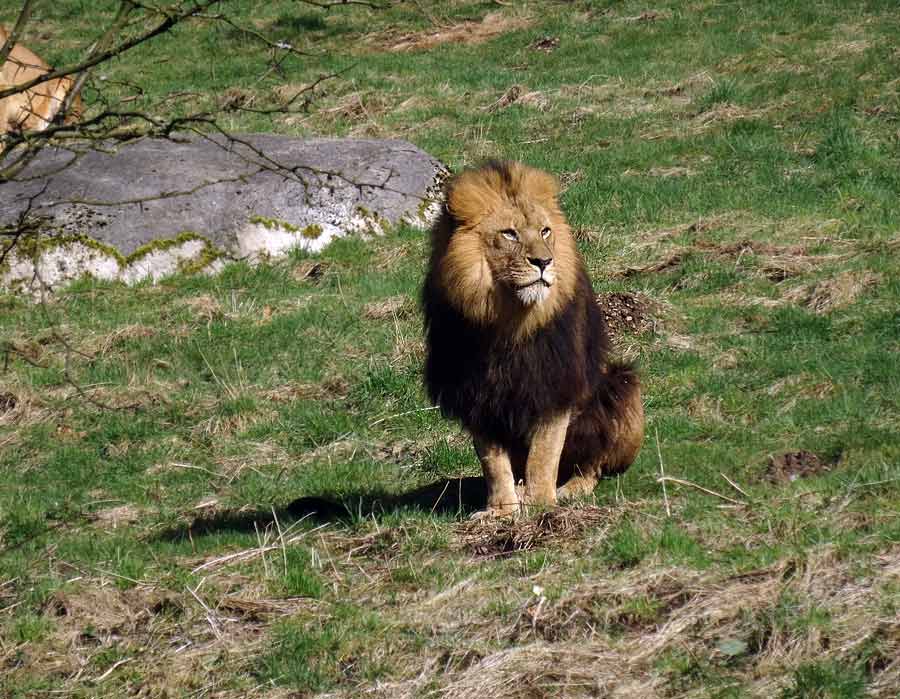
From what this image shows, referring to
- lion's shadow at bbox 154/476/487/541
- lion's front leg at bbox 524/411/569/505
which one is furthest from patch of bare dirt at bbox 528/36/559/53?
lion's front leg at bbox 524/411/569/505

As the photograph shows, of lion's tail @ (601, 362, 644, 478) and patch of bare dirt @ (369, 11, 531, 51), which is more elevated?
patch of bare dirt @ (369, 11, 531, 51)

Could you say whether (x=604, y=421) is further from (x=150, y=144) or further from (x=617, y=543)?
(x=150, y=144)

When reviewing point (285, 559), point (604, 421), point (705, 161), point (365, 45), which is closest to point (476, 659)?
point (285, 559)

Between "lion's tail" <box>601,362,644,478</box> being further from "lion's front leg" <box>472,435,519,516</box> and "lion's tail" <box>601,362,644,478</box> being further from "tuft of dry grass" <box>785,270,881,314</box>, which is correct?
"tuft of dry grass" <box>785,270,881,314</box>

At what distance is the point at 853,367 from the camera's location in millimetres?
8773

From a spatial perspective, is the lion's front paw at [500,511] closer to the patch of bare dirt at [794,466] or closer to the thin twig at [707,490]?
the thin twig at [707,490]

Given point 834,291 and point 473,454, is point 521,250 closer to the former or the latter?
point 473,454

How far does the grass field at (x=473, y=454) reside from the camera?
5250 mm

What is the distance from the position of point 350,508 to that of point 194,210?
20.2ft

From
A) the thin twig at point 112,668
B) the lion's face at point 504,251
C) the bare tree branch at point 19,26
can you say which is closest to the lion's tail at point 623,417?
the lion's face at point 504,251

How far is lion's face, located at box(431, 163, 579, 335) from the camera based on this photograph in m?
6.30

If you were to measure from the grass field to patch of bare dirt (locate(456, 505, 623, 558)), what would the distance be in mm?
20

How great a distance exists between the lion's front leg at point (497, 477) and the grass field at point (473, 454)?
0.68ft

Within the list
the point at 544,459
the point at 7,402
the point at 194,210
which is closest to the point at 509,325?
the point at 544,459
